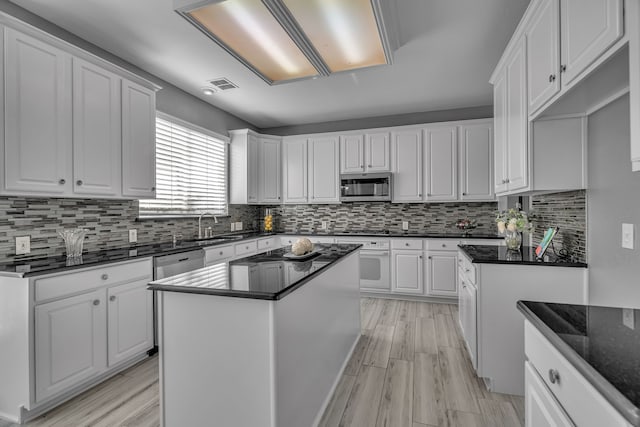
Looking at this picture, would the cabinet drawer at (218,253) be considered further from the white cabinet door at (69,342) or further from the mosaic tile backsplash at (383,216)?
the mosaic tile backsplash at (383,216)

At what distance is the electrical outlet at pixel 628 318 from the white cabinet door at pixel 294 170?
431 cm

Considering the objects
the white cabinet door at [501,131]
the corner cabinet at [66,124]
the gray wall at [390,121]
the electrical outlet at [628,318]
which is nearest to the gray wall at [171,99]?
the corner cabinet at [66,124]

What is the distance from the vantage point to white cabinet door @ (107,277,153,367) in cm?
237

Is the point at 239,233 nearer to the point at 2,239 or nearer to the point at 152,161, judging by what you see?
the point at 152,161

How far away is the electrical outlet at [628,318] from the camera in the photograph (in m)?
0.99

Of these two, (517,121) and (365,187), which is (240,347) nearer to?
(517,121)

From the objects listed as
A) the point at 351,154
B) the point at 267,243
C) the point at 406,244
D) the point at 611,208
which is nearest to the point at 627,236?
the point at 611,208

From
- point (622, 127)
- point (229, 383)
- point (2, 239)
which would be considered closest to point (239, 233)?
point (2, 239)

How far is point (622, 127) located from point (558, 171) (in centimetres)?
42

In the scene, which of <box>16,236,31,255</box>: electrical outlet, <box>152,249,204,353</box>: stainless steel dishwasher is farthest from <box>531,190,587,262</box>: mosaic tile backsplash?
<box>16,236,31,255</box>: electrical outlet

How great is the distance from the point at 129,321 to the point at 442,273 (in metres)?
3.62

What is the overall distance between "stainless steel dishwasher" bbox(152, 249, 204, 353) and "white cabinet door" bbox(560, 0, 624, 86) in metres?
3.12

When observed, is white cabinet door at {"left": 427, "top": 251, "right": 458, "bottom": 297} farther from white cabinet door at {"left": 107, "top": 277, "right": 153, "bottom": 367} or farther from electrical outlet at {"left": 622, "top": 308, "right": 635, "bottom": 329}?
white cabinet door at {"left": 107, "top": 277, "right": 153, "bottom": 367}

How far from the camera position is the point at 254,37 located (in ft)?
5.53
